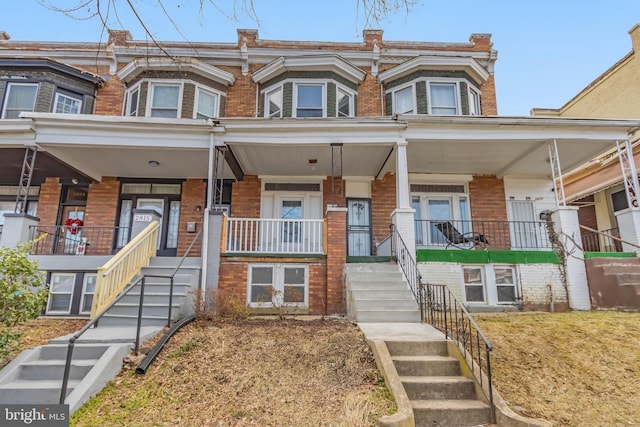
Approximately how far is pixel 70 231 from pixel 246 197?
5.39 metres

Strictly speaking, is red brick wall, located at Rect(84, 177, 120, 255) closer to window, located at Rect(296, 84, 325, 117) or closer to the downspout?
the downspout

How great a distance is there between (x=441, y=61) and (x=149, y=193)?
10098 millimetres

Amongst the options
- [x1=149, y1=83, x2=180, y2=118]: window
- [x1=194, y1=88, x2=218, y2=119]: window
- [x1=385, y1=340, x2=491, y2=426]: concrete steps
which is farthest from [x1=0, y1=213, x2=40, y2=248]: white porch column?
[x1=385, y1=340, x2=491, y2=426]: concrete steps

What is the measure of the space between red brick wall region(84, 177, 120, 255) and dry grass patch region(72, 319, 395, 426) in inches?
276

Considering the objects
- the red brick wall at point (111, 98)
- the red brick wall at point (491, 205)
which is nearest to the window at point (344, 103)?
the red brick wall at point (491, 205)

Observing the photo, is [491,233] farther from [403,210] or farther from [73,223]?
[73,223]

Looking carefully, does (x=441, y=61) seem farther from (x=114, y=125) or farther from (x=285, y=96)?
(x=114, y=125)

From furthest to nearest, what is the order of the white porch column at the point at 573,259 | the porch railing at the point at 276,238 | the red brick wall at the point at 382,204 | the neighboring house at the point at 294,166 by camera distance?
the red brick wall at the point at 382,204 < the porch railing at the point at 276,238 < the neighboring house at the point at 294,166 < the white porch column at the point at 573,259

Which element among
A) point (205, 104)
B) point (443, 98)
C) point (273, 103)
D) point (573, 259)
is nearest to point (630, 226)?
point (573, 259)

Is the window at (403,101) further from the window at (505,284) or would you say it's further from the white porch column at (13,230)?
the white porch column at (13,230)

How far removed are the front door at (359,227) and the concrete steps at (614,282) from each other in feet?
18.3

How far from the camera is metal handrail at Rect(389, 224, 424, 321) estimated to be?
7.64 meters

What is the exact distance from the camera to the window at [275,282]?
8391mm

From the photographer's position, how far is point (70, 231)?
1124cm
